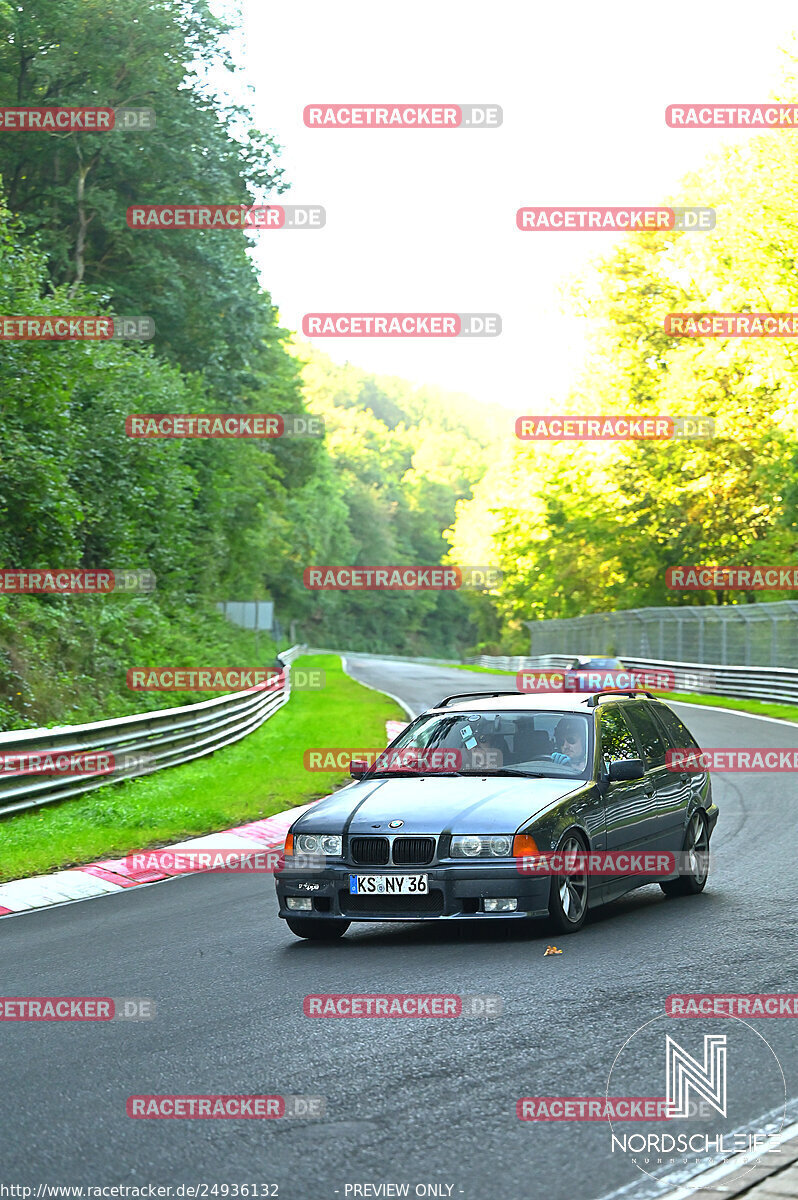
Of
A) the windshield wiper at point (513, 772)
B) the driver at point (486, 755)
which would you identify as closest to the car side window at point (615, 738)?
the windshield wiper at point (513, 772)

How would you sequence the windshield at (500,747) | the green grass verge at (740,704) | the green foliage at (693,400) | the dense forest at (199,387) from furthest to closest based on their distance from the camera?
the green foliage at (693,400), the green grass verge at (740,704), the dense forest at (199,387), the windshield at (500,747)

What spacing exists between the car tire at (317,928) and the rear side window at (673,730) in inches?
127

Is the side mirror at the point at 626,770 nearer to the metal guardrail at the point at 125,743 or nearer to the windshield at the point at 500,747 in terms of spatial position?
the windshield at the point at 500,747

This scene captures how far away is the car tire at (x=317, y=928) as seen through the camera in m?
9.09

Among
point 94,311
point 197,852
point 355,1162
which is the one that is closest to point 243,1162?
point 355,1162

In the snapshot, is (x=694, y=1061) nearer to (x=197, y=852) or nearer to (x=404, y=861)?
(x=404, y=861)

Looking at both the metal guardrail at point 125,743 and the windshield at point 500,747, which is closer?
the windshield at point 500,747

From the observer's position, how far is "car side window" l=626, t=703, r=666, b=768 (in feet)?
35.2

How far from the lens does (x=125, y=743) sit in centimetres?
1750

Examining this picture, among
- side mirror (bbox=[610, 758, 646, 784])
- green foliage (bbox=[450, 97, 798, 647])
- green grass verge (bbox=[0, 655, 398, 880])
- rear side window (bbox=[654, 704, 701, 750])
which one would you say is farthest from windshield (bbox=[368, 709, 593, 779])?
green foliage (bbox=[450, 97, 798, 647])

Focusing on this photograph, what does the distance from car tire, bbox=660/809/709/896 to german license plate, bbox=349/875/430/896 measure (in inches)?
106

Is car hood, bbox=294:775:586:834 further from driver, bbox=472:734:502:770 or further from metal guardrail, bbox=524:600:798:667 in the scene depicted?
metal guardrail, bbox=524:600:798:667

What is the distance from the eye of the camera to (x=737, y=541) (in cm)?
5312

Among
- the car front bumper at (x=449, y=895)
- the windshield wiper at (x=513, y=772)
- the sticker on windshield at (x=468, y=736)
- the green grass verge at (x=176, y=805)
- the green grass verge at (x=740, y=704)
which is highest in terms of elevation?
the sticker on windshield at (x=468, y=736)
